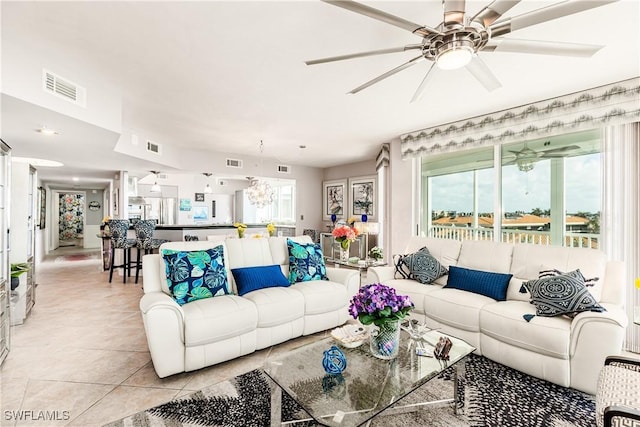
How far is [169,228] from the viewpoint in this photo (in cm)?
559

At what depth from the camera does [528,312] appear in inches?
94.9

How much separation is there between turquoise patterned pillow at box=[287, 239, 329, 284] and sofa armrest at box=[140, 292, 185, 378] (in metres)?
1.32

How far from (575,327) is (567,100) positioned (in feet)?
8.58

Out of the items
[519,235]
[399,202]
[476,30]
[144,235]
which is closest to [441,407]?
[476,30]

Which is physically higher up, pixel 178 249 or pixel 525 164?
pixel 525 164

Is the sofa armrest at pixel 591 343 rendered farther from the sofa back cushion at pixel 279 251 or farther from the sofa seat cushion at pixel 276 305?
the sofa back cushion at pixel 279 251

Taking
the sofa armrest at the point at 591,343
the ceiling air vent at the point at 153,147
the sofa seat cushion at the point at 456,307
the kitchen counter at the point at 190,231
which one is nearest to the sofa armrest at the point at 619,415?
the sofa armrest at the point at 591,343

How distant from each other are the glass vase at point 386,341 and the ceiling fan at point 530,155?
3258mm

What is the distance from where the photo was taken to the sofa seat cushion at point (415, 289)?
3.04 metres

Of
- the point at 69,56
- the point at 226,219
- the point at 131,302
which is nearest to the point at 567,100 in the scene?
the point at 69,56

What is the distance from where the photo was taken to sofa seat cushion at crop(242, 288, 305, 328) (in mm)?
2635

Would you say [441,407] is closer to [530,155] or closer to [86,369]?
[86,369]

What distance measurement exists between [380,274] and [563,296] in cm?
174

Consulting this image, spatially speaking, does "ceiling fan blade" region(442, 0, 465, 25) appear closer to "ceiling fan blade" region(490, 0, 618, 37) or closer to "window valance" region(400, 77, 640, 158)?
"ceiling fan blade" region(490, 0, 618, 37)
